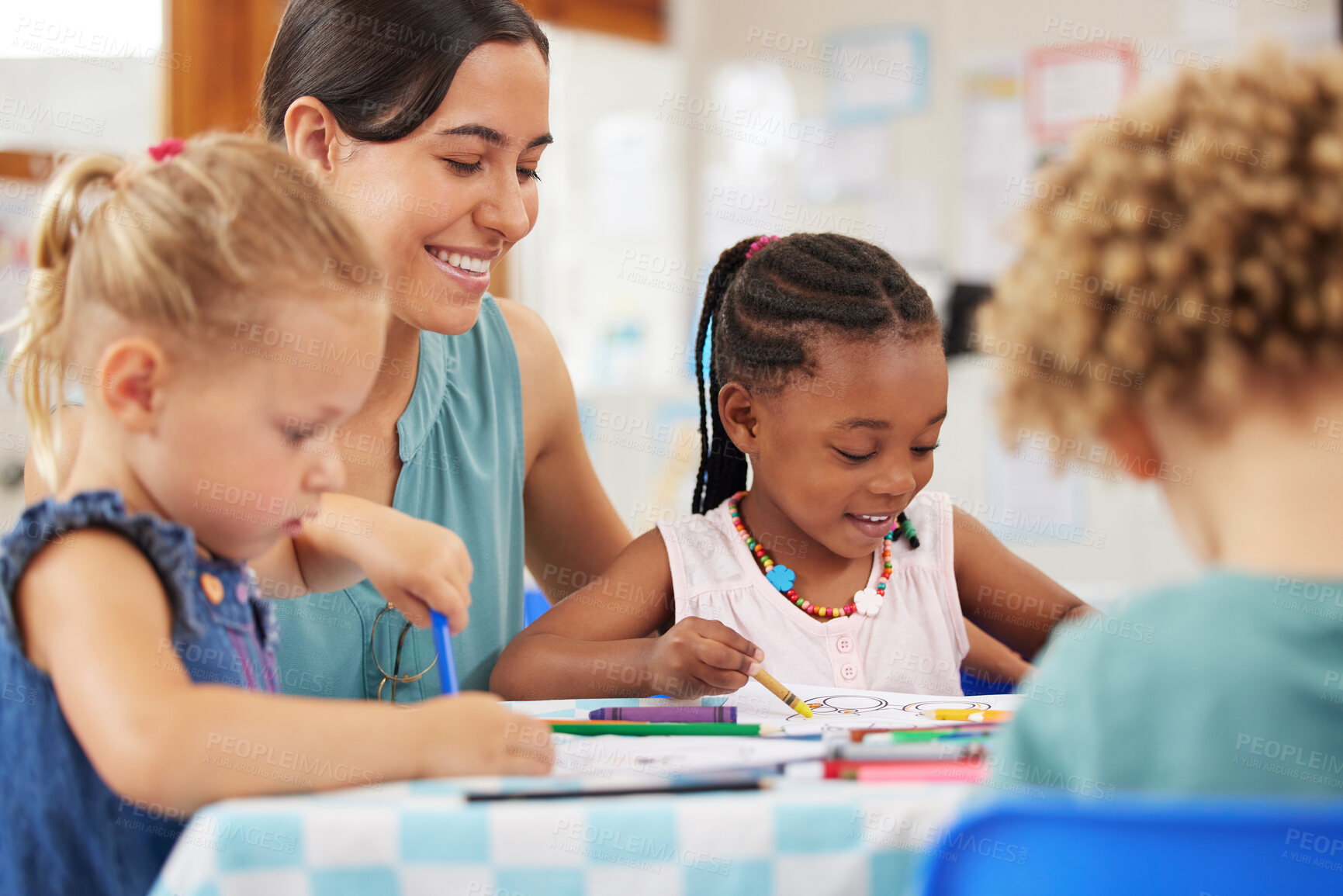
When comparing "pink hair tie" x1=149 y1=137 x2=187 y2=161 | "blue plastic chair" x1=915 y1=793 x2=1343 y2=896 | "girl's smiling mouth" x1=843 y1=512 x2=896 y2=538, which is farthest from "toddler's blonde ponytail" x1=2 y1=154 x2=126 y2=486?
"girl's smiling mouth" x1=843 y1=512 x2=896 y2=538

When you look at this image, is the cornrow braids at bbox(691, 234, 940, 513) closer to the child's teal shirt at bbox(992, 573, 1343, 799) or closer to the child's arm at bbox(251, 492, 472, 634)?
the child's arm at bbox(251, 492, 472, 634)

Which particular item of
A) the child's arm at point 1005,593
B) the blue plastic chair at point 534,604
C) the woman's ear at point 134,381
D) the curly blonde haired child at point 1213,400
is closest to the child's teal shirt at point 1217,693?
the curly blonde haired child at point 1213,400

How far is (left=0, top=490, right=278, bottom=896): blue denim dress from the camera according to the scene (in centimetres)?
67

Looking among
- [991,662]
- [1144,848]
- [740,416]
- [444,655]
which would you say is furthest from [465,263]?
[1144,848]

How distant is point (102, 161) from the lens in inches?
30.6

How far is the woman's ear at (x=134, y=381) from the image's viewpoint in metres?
0.69

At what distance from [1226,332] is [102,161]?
67 cm

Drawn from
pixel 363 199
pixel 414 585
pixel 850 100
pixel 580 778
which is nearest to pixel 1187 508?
pixel 580 778

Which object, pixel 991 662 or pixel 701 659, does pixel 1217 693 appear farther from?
pixel 991 662

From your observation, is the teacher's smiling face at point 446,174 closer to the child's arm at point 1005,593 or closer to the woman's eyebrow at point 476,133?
the woman's eyebrow at point 476,133

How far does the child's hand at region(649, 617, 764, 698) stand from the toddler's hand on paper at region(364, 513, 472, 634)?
0.21 metres

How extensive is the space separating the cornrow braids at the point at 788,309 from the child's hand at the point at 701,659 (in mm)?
330

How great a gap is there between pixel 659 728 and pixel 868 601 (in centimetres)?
50

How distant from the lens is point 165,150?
79 cm
